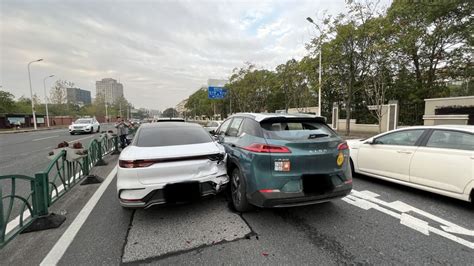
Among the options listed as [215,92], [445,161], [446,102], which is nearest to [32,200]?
[445,161]

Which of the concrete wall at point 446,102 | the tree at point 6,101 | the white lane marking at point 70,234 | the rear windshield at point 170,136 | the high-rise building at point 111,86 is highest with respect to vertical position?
the high-rise building at point 111,86

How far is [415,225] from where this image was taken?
3.24m

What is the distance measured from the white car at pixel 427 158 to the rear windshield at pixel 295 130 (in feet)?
6.34

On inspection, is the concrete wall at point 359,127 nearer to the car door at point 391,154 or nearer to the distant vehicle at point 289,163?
the car door at point 391,154

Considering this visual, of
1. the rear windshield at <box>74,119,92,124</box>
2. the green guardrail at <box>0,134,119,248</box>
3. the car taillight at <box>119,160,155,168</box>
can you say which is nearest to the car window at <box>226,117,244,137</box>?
the car taillight at <box>119,160,155,168</box>

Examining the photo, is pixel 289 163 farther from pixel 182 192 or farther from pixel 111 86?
pixel 111 86

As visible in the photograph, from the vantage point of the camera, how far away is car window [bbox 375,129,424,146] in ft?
14.5

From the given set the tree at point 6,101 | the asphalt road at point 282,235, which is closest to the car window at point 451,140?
the asphalt road at point 282,235

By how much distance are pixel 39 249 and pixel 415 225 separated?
16.3 feet

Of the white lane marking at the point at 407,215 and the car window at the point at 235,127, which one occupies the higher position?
the car window at the point at 235,127

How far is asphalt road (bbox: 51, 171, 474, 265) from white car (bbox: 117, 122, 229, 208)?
0.44m

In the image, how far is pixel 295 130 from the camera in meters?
3.53

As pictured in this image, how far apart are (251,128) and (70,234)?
116 inches

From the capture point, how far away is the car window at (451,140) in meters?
3.63
